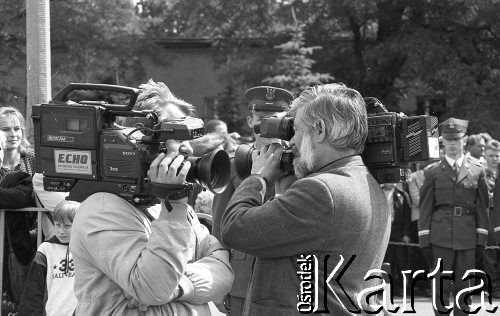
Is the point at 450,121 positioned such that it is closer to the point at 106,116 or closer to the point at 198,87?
the point at 106,116

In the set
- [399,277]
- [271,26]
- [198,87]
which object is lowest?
[399,277]

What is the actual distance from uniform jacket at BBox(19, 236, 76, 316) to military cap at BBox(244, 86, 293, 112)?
1.49m

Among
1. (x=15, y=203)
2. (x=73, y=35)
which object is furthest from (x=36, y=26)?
(x=73, y=35)

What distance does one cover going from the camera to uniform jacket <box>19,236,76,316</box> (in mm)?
5770

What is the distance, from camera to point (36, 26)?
329 inches

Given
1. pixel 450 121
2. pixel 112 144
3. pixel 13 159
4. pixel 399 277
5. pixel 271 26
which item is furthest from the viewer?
pixel 271 26

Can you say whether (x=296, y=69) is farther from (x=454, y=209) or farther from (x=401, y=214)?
(x=454, y=209)

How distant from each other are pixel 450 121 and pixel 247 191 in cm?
686

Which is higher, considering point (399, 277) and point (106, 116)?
point (106, 116)

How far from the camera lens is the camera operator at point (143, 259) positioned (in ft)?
11.6

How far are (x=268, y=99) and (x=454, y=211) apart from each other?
188 inches

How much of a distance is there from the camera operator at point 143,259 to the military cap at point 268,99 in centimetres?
229

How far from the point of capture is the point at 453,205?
1046 centimetres

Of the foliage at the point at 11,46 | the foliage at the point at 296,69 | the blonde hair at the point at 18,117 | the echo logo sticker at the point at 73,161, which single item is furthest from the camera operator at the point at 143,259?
the foliage at the point at 296,69
